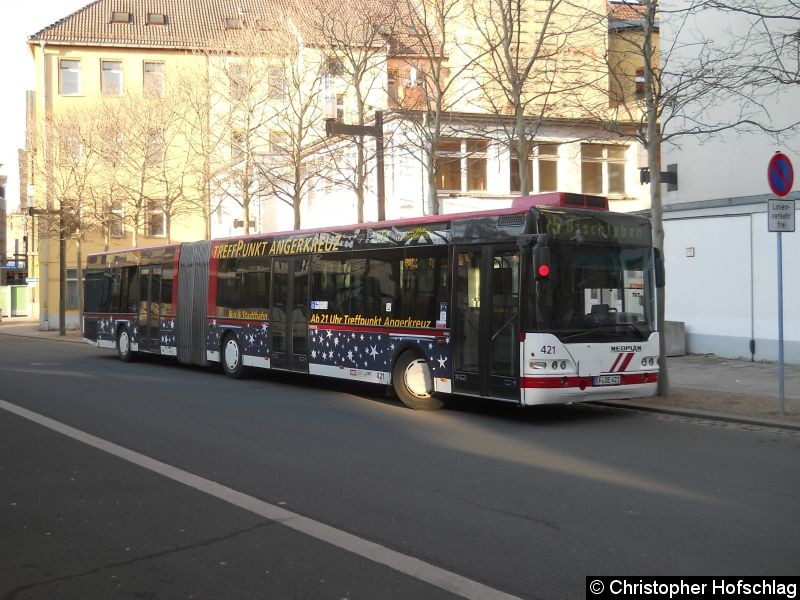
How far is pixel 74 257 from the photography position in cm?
4875

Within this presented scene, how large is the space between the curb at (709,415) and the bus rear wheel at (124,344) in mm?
14306

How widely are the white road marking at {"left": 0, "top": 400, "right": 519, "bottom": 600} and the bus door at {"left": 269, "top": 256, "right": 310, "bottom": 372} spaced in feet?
21.3

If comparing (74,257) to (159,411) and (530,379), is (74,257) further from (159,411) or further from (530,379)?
(530,379)

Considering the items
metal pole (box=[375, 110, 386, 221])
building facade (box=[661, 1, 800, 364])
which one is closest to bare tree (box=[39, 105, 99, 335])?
metal pole (box=[375, 110, 386, 221])

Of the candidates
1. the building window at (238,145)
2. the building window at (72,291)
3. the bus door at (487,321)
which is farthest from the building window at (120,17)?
the bus door at (487,321)

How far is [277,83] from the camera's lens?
27.0m

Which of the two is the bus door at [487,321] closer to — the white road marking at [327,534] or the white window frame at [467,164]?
the white road marking at [327,534]

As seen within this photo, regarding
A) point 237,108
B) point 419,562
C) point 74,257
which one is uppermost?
point 237,108

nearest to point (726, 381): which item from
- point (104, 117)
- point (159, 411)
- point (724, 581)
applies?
point (159, 411)

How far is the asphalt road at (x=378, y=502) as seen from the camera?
5.37 m

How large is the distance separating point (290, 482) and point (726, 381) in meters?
10.4

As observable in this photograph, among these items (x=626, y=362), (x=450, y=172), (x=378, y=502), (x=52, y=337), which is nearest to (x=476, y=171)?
(x=450, y=172)

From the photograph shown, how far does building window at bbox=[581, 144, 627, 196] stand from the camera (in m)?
32.0

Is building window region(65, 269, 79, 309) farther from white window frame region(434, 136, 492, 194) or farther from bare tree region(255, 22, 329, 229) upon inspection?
white window frame region(434, 136, 492, 194)
